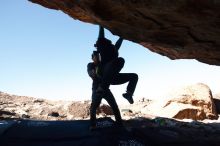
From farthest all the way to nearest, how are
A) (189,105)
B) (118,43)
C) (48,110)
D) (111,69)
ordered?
(189,105)
(48,110)
(118,43)
(111,69)

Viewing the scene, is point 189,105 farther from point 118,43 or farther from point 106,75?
point 106,75

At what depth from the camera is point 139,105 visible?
18.0m

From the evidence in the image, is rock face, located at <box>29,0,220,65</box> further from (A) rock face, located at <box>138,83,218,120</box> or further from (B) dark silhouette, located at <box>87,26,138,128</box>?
(A) rock face, located at <box>138,83,218,120</box>

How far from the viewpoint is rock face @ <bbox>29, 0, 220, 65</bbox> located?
6.58m

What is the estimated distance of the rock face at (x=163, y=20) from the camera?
6583mm

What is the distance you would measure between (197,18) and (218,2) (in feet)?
3.15

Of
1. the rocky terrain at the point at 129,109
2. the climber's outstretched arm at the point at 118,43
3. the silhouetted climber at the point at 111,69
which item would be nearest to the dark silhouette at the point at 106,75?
the silhouetted climber at the point at 111,69

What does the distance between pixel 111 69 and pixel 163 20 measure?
1.76m

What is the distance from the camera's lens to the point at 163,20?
7414mm

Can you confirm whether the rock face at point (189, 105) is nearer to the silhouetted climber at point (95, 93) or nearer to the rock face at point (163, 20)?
the rock face at point (163, 20)

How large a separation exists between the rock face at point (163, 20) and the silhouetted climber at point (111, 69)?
1.71 feet

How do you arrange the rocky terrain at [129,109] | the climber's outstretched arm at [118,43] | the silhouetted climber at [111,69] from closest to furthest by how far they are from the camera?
the silhouetted climber at [111,69]
the climber's outstretched arm at [118,43]
the rocky terrain at [129,109]

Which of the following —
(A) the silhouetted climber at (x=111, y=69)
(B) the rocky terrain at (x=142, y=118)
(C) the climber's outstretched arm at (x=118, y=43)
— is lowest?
(B) the rocky terrain at (x=142, y=118)

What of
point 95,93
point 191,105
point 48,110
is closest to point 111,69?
point 95,93
